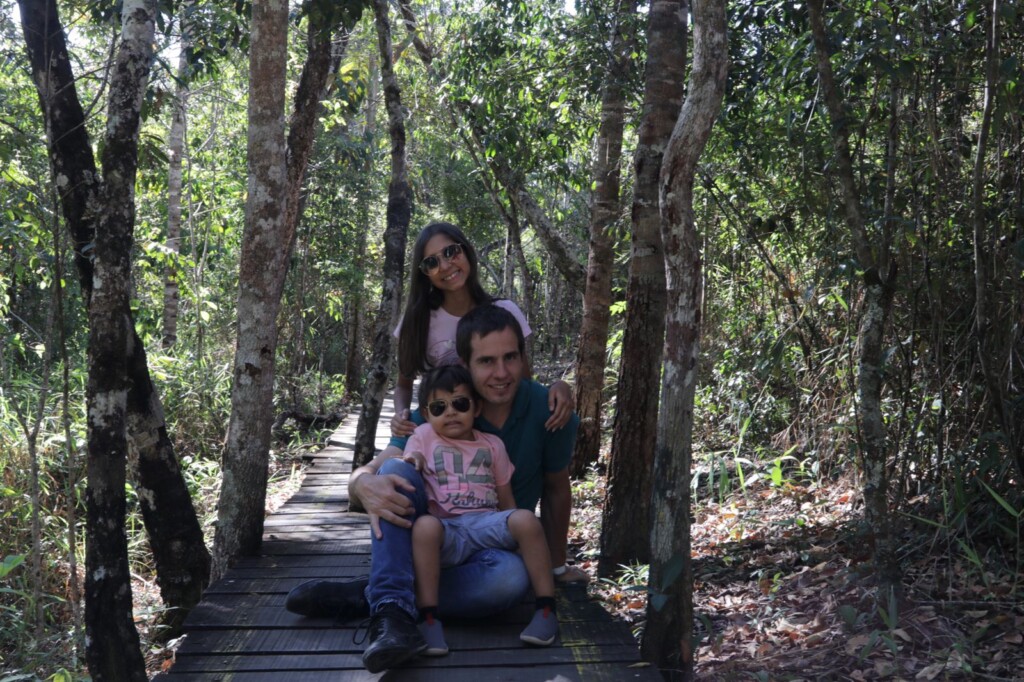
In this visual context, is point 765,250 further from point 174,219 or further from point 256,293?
point 174,219

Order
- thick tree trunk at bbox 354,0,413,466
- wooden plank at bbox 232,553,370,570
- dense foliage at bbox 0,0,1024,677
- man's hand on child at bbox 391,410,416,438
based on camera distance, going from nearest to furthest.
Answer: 1. man's hand on child at bbox 391,410,416,438
2. dense foliage at bbox 0,0,1024,677
3. wooden plank at bbox 232,553,370,570
4. thick tree trunk at bbox 354,0,413,466

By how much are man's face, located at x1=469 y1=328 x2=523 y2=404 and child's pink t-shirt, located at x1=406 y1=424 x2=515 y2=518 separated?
0.24m

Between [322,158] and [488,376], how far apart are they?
42.1 ft

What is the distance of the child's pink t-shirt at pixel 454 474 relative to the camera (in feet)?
11.8

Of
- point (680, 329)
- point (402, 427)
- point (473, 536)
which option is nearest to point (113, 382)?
point (402, 427)

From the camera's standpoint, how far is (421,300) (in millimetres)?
4078

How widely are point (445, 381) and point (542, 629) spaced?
1.03 metres

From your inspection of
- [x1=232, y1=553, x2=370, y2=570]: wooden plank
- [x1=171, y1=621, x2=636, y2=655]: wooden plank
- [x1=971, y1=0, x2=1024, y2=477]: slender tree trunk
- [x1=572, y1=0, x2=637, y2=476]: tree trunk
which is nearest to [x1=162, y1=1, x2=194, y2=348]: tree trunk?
[x1=572, y1=0, x2=637, y2=476]: tree trunk

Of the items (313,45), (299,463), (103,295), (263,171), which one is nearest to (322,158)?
(299,463)

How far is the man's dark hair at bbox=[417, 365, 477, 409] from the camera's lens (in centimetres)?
356

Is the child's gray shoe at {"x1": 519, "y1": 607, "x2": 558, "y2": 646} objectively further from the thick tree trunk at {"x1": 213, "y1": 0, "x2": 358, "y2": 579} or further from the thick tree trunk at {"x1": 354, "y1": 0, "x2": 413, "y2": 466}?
the thick tree trunk at {"x1": 354, "y1": 0, "x2": 413, "y2": 466}

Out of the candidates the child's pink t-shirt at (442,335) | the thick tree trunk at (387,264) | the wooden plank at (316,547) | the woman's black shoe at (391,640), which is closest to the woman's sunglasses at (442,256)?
the child's pink t-shirt at (442,335)

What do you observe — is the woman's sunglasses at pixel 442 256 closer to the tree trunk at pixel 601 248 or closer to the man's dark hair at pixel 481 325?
the man's dark hair at pixel 481 325

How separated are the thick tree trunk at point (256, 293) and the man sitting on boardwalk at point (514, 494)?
1453 mm
